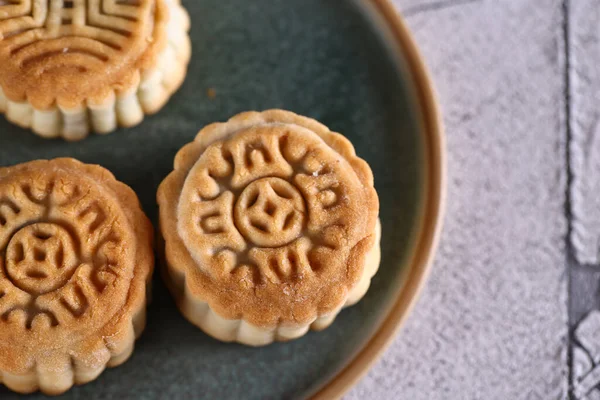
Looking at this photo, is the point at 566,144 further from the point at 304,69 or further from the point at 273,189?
the point at 273,189

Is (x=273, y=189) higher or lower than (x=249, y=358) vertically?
higher

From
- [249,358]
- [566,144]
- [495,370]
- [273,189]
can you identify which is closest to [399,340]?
[495,370]

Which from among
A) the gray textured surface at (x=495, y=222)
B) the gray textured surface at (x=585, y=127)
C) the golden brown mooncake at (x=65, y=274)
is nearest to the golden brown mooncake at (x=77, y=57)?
the golden brown mooncake at (x=65, y=274)

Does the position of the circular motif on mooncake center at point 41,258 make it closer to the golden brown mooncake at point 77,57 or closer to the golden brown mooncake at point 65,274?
the golden brown mooncake at point 65,274

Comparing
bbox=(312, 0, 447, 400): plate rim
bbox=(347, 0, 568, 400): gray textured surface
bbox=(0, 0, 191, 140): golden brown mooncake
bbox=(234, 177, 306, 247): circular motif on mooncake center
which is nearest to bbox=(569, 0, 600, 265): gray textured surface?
bbox=(347, 0, 568, 400): gray textured surface

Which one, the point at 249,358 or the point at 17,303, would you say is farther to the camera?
the point at 249,358

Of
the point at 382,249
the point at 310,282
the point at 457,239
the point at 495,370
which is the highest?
the point at 310,282

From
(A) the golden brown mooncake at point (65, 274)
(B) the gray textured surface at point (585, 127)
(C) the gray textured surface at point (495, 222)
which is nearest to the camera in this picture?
(A) the golden brown mooncake at point (65, 274)
